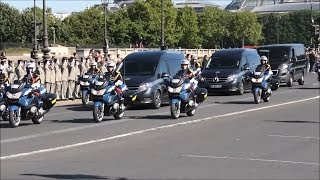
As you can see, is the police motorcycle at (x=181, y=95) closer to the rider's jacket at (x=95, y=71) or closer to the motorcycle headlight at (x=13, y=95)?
the motorcycle headlight at (x=13, y=95)

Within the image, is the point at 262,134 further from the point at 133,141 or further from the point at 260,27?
the point at 260,27

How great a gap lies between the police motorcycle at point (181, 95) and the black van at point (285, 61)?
14.6 m

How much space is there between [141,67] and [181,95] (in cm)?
400

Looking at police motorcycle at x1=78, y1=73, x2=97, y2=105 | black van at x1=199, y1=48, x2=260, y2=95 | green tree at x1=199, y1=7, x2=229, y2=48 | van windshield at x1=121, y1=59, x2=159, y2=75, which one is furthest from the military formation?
green tree at x1=199, y1=7, x2=229, y2=48

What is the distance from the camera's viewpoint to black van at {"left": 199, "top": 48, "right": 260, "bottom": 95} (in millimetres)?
28516

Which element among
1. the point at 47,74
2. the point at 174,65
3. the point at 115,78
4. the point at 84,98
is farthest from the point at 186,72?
the point at 47,74

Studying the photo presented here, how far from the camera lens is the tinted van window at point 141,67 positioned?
73.6 feet

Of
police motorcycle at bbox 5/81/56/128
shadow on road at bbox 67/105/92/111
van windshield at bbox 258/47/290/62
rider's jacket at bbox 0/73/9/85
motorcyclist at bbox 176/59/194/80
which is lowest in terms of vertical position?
shadow on road at bbox 67/105/92/111

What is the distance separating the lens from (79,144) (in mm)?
13273

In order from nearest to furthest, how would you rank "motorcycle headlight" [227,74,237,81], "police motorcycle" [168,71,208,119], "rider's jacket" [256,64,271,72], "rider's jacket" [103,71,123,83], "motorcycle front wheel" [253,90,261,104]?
1. "rider's jacket" [103,71,123,83]
2. "police motorcycle" [168,71,208,119]
3. "motorcycle front wheel" [253,90,261,104]
4. "rider's jacket" [256,64,271,72]
5. "motorcycle headlight" [227,74,237,81]

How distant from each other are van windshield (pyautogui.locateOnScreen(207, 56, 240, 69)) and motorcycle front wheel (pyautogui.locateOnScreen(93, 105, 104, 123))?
39.8 ft

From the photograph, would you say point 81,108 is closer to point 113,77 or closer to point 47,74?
point 47,74

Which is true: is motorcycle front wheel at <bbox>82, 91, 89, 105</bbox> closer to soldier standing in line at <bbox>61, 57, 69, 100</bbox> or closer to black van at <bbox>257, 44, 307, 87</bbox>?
soldier standing in line at <bbox>61, 57, 69, 100</bbox>

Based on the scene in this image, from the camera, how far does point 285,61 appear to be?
33969mm
